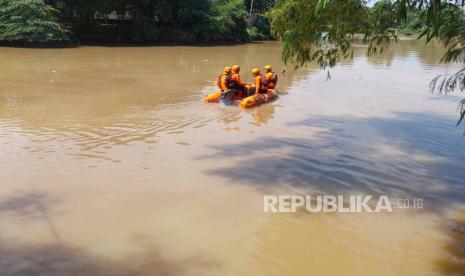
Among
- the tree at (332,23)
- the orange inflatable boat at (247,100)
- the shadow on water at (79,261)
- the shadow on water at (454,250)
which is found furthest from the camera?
the orange inflatable boat at (247,100)

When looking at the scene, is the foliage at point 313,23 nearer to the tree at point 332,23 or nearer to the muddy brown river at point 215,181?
the tree at point 332,23

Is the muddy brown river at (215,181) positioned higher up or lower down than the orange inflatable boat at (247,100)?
lower down

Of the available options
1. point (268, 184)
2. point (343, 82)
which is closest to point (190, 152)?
point (268, 184)

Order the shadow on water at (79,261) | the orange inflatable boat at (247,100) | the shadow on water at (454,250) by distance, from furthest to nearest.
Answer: the orange inflatable boat at (247,100), the shadow on water at (454,250), the shadow on water at (79,261)

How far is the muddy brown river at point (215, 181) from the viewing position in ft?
15.3

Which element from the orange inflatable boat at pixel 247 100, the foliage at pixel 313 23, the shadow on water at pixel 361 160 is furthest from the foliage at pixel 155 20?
the foliage at pixel 313 23

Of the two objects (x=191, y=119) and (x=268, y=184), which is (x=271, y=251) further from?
(x=191, y=119)

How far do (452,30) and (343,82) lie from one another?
39.9 ft

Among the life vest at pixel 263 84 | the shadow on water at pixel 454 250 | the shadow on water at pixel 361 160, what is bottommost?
the shadow on water at pixel 454 250

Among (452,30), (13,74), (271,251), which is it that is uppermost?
(452,30)

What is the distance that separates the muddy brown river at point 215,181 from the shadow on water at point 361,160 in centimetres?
4

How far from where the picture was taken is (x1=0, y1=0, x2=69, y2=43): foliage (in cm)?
2434

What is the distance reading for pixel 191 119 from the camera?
10227 millimetres

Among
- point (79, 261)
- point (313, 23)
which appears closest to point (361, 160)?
point (313, 23)
